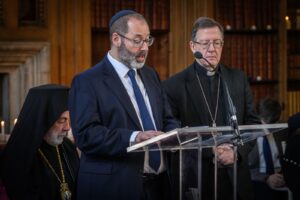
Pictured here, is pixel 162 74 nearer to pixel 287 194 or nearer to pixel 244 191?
pixel 287 194

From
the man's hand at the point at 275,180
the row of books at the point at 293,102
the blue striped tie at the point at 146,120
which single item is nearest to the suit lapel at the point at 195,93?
the blue striped tie at the point at 146,120

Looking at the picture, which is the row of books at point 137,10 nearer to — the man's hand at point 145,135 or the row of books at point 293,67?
the row of books at point 293,67

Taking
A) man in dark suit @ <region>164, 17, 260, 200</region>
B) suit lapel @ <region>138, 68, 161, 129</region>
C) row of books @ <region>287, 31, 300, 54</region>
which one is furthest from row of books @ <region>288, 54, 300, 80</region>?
suit lapel @ <region>138, 68, 161, 129</region>

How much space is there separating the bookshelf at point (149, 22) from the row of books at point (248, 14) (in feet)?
1.89

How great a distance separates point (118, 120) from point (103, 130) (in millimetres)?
123

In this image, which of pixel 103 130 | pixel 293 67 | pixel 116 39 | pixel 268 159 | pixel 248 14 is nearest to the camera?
pixel 103 130

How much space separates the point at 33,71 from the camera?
6355 mm

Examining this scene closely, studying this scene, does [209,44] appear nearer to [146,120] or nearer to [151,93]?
[151,93]

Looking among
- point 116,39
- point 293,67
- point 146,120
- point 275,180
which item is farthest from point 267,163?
point 293,67

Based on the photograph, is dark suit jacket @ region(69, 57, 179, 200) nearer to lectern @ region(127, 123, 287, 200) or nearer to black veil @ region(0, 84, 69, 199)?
lectern @ region(127, 123, 287, 200)

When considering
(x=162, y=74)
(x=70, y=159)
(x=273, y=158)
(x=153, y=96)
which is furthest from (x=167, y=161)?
(x=162, y=74)

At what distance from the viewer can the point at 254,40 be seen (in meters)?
7.30

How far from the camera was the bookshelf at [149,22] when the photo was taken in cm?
669

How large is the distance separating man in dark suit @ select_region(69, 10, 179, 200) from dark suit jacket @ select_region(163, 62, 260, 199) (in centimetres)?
51
